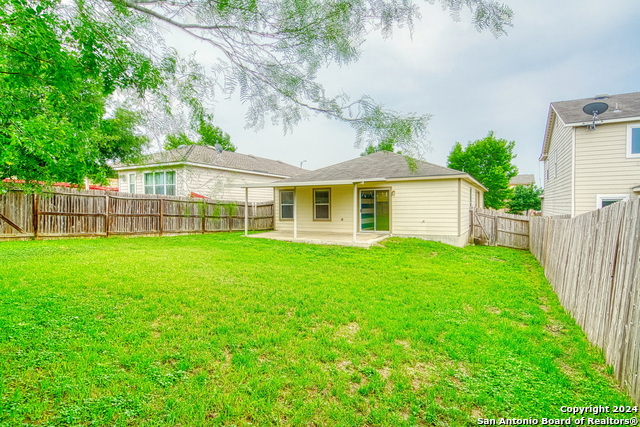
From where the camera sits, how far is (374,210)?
1311 cm

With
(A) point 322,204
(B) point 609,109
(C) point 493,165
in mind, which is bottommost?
(A) point 322,204

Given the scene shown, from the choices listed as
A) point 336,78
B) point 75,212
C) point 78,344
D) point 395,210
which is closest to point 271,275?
point 78,344

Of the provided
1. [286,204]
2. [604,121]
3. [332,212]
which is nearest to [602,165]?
[604,121]

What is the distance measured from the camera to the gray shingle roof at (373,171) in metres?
12.0

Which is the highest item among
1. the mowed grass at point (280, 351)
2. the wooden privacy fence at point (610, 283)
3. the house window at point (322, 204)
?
the house window at point (322, 204)

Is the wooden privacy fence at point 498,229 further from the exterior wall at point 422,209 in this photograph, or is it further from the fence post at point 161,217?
the fence post at point 161,217

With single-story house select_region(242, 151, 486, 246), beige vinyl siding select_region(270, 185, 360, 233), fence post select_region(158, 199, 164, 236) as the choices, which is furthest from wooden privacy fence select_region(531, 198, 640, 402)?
fence post select_region(158, 199, 164, 236)

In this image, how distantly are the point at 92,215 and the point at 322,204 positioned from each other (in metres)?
8.57

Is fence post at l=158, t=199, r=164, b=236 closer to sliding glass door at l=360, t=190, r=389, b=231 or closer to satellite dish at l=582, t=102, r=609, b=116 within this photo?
sliding glass door at l=360, t=190, r=389, b=231

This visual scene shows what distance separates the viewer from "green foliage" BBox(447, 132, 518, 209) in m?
27.2

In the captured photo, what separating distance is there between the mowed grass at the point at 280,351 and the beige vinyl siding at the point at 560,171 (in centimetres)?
649

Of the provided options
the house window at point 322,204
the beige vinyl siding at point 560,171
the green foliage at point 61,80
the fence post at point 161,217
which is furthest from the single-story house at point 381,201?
the green foliage at point 61,80

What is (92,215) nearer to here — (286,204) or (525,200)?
(286,204)

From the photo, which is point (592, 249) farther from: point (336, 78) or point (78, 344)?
point (78, 344)
